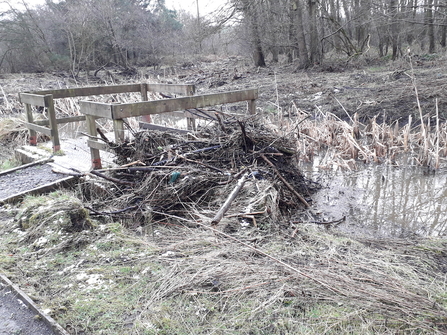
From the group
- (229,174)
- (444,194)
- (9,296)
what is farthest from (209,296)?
(444,194)

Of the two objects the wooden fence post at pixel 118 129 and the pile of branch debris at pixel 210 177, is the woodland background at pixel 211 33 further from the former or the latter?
the wooden fence post at pixel 118 129

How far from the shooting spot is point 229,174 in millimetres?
4750

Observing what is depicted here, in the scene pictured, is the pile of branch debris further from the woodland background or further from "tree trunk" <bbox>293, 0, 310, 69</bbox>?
"tree trunk" <bbox>293, 0, 310, 69</bbox>

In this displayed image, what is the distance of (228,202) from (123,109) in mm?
1922

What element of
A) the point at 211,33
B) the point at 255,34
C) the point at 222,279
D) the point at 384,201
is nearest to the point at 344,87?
the point at 211,33

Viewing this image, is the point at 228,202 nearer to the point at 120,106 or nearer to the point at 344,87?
the point at 120,106

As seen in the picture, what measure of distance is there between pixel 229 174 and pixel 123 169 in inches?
55.4

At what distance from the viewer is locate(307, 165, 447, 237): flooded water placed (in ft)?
15.2

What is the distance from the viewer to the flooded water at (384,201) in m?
4.63

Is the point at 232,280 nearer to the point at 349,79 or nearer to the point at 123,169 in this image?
the point at 123,169

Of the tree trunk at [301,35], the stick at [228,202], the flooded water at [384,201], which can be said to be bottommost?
the flooded water at [384,201]

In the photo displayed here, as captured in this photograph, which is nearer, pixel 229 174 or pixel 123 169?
pixel 229 174

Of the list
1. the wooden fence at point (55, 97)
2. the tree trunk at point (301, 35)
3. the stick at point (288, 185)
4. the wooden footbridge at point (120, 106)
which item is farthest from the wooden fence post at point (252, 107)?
the tree trunk at point (301, 35)

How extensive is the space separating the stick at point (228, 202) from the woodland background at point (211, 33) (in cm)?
1256
